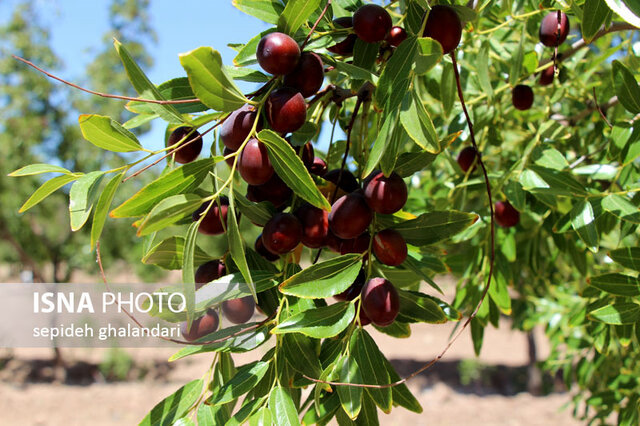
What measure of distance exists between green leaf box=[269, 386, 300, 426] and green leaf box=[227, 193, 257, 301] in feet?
0.56

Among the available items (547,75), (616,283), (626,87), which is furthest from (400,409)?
(626,87)

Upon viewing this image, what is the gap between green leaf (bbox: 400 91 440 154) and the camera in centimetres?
65

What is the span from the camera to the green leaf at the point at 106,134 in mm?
679

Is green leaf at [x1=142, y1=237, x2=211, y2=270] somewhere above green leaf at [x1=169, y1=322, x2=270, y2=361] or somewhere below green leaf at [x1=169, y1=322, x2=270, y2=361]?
above

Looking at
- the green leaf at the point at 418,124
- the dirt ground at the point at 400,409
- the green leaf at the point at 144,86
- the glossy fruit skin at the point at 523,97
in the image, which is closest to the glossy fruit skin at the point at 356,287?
the green leaf at the point at 418,124

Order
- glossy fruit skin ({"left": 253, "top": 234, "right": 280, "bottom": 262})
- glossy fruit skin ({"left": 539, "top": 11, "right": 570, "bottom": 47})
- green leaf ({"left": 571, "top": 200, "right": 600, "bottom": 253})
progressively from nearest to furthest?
glossy fruit skin ({"left": 253, "top": 234, "right": 280, "bottom": 262})
green leaf ({"left": 571, "top": 200, "right": 600, "bottom": 253})
glossy fruit skin ({"left": 539, "top": 11, "right": 570, "bottom": 47})

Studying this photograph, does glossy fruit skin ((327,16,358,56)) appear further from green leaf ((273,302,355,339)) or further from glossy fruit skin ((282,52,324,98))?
green leaf ((273,302,355,339))

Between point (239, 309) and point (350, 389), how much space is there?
229 mm

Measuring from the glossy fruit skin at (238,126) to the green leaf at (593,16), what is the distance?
0.51 metres

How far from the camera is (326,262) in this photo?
727 millimetres

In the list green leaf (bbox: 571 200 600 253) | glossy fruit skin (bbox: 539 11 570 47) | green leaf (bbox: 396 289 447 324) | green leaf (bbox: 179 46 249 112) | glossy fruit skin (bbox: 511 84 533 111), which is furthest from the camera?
glossy fruit skin (bbox: 511 84 533 111)

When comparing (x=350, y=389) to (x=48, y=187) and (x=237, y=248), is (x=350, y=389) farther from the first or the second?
(x=48, y=187)

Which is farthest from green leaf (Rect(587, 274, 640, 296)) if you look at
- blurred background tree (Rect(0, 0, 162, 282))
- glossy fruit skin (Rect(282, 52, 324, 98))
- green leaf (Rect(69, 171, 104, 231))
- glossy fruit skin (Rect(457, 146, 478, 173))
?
blurred background tree (Rect(0, 0, 162, 282))

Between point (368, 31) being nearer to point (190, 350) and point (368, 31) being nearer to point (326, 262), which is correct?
point (326, 262)
